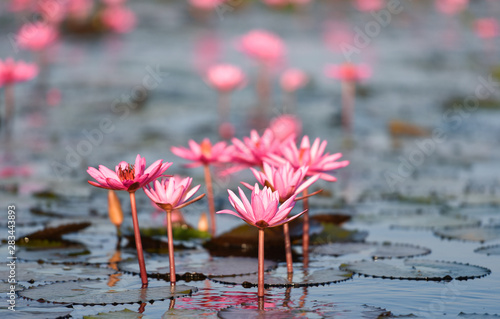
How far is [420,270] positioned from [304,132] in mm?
5760

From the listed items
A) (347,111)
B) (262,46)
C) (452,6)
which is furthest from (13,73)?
(452,6)

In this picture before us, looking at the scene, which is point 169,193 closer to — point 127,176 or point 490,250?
point 127,176

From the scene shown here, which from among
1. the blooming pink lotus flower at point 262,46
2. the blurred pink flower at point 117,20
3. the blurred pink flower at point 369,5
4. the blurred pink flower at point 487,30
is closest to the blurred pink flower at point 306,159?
the blooming pink lotus flower at point 262,46

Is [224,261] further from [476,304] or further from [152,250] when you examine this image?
[476,304]

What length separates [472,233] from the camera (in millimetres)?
4551

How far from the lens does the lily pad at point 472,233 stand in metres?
4.45

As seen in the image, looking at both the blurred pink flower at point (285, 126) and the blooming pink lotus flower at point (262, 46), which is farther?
the blooming pink lotus flower at point (262, 46)

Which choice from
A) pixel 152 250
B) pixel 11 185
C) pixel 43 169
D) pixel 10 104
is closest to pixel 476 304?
pixel 152 250

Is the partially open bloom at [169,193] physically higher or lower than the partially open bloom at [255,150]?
lower

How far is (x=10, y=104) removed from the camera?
345 inches

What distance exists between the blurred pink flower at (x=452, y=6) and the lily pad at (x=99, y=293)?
63.3ft

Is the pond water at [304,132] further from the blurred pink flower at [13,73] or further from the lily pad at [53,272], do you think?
the blurred pink flower at [13,73]

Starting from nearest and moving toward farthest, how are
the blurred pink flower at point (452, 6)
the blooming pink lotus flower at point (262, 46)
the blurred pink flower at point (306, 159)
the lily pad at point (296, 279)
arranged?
the lily pad at point (296, 279), the blurred pink flower at point (306, 159), the blooming pink lotus flower at point (262, 46), the blurred pink flower at point (452, 6)

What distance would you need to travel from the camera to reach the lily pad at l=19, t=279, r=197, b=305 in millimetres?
3109
